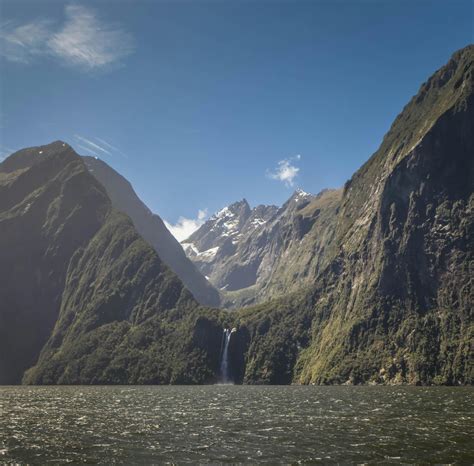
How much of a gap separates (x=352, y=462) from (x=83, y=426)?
3978 cm

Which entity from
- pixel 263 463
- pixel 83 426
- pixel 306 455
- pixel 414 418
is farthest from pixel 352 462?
pixel 83 426

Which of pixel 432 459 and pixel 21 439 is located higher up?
pixel 432 459

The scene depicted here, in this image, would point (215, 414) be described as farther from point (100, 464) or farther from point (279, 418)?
point (100, 464)

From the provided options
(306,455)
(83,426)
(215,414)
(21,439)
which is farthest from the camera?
(215,414)

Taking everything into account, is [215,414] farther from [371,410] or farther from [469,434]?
[469,434]

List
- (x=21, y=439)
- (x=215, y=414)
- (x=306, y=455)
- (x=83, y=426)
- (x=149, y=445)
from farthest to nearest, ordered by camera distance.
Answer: (x=215, y=414)
(x=83, y=426)
(x=21, y=439)
(x=149, y=445)
(x=306, y=455)

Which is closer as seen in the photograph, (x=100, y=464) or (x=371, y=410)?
(x=100, y=464)

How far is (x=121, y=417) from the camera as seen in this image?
78.3m

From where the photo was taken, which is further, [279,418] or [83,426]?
[279,418]

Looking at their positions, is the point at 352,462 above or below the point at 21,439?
above

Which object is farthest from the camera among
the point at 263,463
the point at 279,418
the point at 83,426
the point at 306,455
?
the point at 279,418

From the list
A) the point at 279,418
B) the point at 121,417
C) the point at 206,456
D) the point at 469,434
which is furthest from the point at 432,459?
the point at 121,417

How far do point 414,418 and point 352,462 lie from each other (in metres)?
33.2

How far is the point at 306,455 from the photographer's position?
45.1 meters
